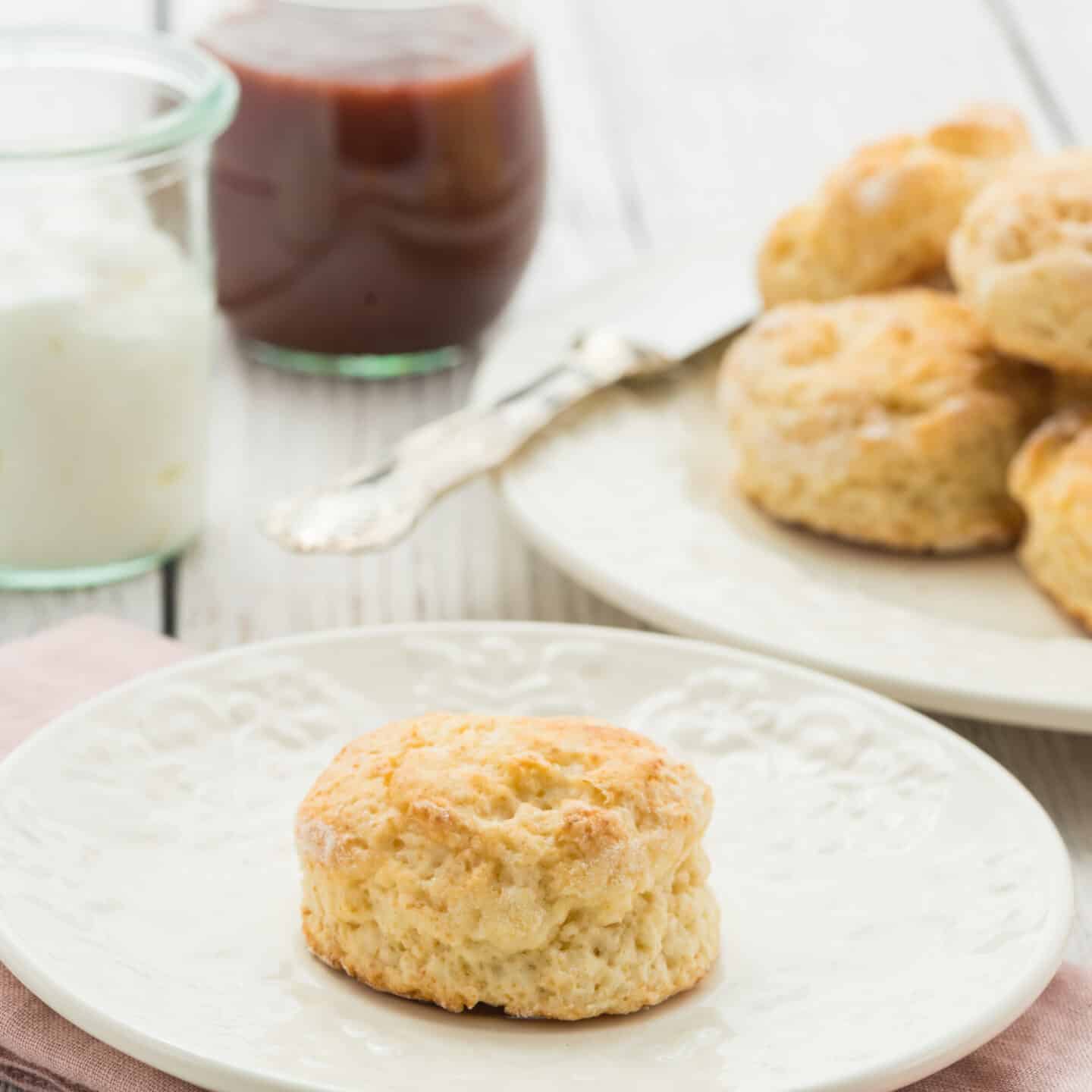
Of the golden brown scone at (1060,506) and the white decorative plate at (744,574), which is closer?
the white decorative plate at (744,574)

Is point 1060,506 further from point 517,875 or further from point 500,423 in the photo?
point 517,875

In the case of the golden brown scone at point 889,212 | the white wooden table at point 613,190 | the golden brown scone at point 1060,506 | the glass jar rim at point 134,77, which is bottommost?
the white wooden table at point 613,190

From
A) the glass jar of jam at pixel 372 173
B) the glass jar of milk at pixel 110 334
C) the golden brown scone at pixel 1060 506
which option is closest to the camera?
the golden brown scone at pixel 1060 506

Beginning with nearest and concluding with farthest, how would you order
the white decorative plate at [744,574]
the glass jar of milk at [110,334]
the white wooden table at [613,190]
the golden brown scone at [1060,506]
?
the white decorative plate at [744,574]
the golden brown scone at [1060,506]
the glass jar of milk at [110,334]
the white wooden table at [613,190]

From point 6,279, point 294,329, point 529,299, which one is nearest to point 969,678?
point 6,279

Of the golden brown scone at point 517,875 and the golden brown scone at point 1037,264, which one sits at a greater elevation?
the golden brown scone at point 1037,264

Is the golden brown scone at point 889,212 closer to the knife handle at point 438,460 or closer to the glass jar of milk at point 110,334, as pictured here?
the knife handle at point 438,460

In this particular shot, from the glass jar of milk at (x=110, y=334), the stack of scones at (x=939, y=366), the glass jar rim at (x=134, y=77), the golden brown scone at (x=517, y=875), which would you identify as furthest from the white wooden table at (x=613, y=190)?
the golden brown scone at (x=517, y=875)
